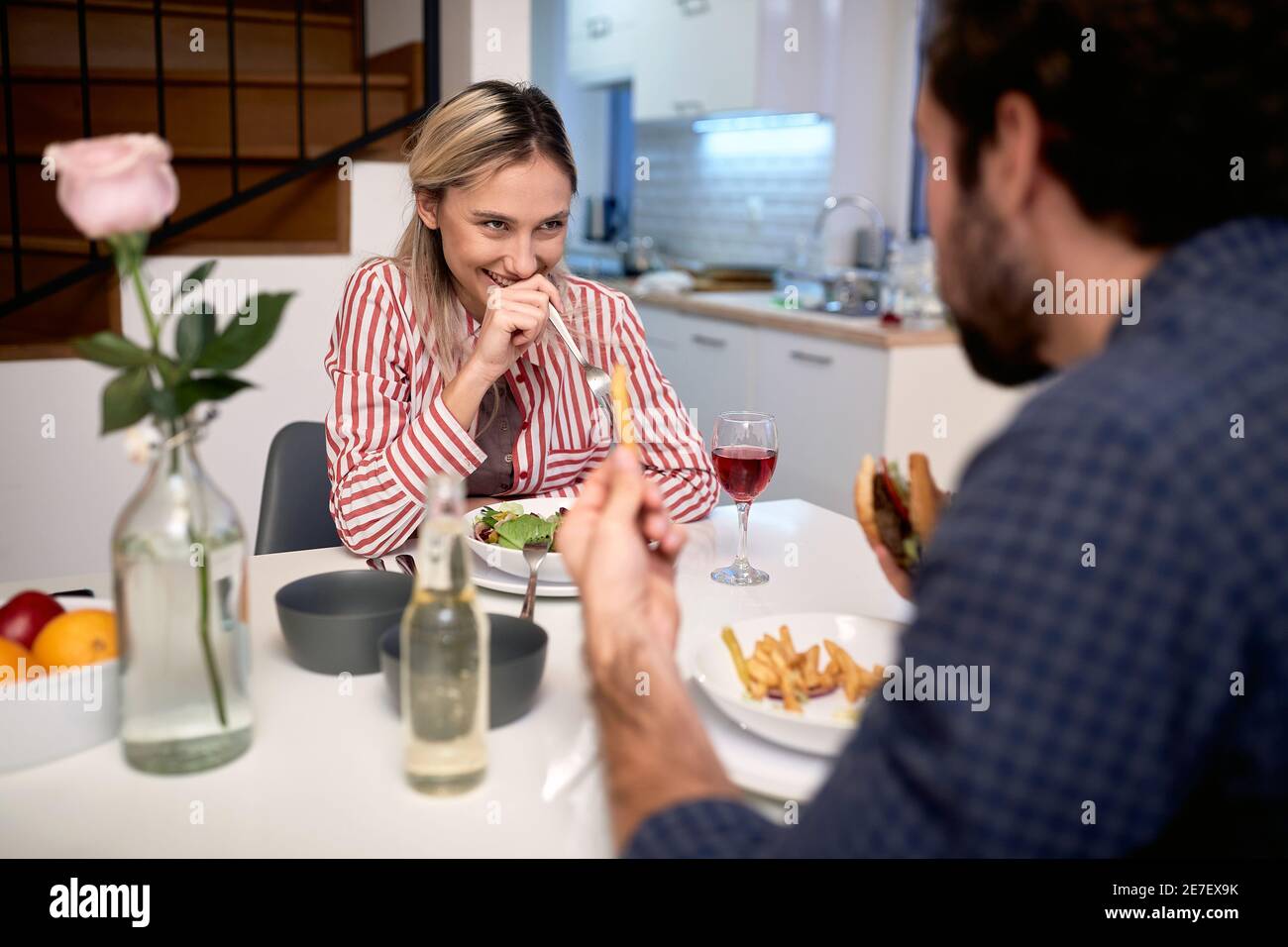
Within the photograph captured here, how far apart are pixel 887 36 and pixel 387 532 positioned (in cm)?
348

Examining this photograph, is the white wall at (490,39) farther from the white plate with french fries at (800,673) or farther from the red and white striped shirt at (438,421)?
the white plate with french fries at (800,673)

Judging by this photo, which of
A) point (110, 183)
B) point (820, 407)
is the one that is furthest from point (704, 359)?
point (110, 183)

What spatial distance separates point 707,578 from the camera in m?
1.32

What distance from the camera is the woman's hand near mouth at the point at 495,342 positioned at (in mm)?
1567

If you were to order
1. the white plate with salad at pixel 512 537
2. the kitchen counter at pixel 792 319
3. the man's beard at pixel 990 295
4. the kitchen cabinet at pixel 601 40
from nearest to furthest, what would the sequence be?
the man's beard at pixel 990 295 → the white plate with salad at pixel 512 537 → the kitchen counter at pixel 792 319 → the kitchen cabinet at pixel 601 40

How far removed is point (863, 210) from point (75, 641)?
12.5 ft

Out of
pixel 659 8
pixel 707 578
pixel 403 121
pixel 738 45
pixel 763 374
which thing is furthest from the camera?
pixel 659 8

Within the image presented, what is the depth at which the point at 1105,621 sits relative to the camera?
1.65 feet

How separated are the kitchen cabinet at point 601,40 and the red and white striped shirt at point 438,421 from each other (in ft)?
10.1

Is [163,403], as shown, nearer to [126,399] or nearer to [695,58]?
[126,399]

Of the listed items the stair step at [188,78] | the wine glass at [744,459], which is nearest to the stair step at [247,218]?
the stair step at [188,78]

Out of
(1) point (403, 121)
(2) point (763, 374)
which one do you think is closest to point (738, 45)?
(2) point (763, 374)

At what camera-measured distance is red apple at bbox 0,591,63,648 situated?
3.01 ft

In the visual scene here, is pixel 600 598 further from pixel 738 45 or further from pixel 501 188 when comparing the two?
pixel 738 45
